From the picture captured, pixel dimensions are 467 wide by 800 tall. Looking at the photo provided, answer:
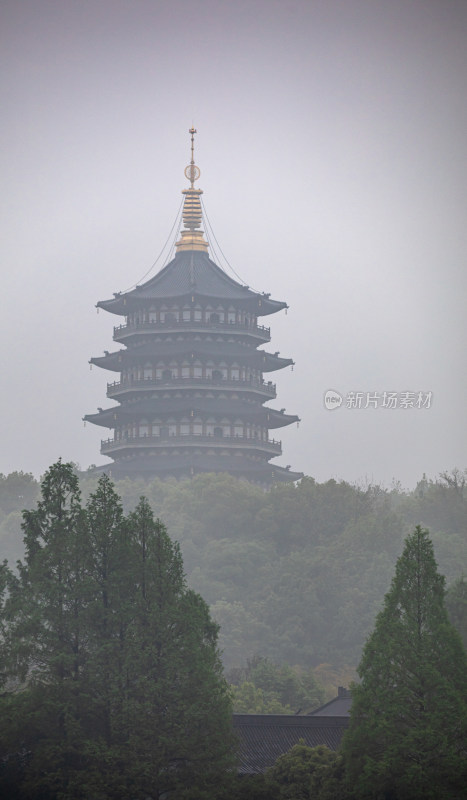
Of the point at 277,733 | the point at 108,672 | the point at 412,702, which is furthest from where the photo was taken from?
the point at 277,733

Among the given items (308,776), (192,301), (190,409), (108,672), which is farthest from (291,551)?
(108,672)

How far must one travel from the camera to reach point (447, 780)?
34750 mm

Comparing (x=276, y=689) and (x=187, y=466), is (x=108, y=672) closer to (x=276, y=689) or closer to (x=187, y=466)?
(x=276, y=689)

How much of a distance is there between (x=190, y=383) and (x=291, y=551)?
11795mm

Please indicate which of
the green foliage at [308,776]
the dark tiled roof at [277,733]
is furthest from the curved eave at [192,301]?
the green foliage at [308,776]

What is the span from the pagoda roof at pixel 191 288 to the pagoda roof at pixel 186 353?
2605mm

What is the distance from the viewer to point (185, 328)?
87188 mm

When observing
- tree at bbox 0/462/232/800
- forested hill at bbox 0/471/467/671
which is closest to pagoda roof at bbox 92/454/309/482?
forested hill at bbox 0/471/467/671

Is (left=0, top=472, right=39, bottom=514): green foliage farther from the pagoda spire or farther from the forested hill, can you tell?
the pagoda spire

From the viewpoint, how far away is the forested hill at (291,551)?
73494 millimetres

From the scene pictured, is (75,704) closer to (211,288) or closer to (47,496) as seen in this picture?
(47,496)

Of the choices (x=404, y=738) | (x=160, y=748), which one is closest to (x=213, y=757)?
(x=160, y=748)

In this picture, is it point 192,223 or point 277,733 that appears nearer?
point 277,733

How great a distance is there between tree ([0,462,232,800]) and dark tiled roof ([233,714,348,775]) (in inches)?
416
